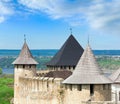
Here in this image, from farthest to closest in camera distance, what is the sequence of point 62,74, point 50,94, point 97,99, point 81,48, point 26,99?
point 81,48 → point 26,99 → point 62,74 → point 50,94 → point 97,99

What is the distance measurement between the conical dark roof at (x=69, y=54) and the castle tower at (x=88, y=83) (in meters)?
11.4

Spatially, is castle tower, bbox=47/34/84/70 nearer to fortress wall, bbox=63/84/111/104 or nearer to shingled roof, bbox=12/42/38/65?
shingled roof, bbox=12/42/38/65

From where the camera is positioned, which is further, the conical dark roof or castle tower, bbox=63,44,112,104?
the conical dark roof

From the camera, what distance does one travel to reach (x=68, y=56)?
138ft

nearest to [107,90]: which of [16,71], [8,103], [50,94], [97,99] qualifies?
[97,99]

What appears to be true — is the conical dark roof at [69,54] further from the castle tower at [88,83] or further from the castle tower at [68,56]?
the castle tower at [88,83]

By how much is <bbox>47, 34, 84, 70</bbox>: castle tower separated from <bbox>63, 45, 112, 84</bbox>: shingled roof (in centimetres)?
1136

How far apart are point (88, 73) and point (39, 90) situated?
782 centimetres

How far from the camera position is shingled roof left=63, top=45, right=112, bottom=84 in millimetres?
29234

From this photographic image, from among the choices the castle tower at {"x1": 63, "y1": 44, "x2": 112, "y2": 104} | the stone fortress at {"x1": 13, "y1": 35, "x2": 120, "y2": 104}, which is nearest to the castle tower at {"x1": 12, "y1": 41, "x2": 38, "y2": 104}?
the stone fortress at {"x1": 13, "y1": 35, "x2": 120, "y2": 104}

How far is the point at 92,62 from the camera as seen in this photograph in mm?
29891

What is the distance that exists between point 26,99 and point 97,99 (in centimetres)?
1216

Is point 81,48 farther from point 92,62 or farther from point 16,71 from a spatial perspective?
point 92,62

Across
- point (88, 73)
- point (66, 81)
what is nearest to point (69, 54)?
point (66, 81)
